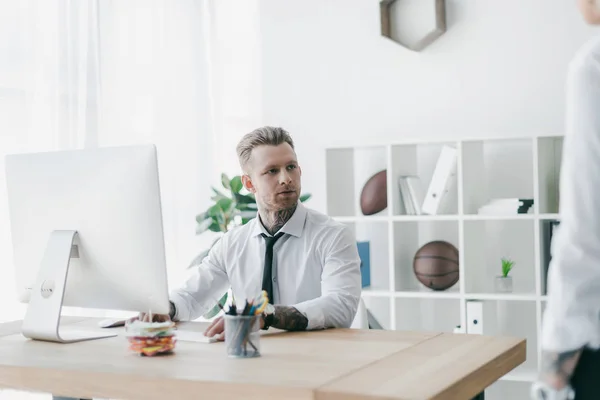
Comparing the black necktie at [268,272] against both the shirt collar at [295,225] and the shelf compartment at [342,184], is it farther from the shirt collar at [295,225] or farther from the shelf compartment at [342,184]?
the shelf compartment at [342,184]

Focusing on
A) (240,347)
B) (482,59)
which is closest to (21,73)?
(240,347)

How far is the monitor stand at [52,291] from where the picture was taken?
82.9 inches

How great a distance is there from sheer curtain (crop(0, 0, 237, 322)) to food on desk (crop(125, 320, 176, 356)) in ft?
4.82

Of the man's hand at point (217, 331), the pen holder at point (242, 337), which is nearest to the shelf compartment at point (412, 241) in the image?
the man's hand at point (217, 331)

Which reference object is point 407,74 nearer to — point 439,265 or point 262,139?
point 439,265

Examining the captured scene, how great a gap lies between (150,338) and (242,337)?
0.78 feet

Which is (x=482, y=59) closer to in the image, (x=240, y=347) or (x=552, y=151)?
(x=552, y=151)

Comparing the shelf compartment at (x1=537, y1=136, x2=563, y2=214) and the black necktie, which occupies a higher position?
the shelf compartment at (x1=537, y1=136, x2=563, y2=214)

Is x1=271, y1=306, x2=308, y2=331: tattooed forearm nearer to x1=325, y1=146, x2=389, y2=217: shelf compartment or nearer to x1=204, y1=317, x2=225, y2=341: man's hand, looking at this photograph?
x1=204, y1=317, x2=225, y2=341: man's hand

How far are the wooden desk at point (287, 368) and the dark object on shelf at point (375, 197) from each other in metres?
1.95

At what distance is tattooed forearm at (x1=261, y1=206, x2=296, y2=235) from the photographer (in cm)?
269

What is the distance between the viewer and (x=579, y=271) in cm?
106

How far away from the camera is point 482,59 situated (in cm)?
415

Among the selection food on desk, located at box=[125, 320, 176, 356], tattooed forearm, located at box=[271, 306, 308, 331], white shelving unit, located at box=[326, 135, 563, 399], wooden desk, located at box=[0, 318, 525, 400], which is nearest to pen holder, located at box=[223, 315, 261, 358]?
wooden desk, located at box=[0, 318, 525, 400]
